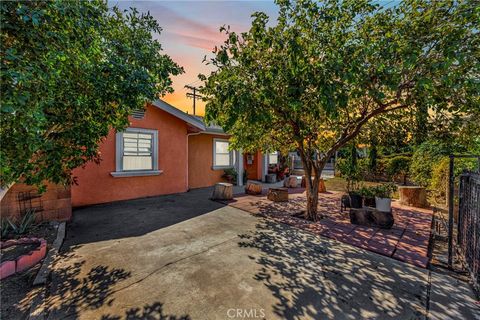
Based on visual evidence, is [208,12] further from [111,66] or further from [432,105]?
[432,105]

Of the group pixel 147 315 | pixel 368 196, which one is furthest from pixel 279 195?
pixel 147 315

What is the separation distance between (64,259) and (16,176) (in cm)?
194

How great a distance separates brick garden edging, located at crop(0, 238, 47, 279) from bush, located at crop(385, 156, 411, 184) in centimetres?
1575

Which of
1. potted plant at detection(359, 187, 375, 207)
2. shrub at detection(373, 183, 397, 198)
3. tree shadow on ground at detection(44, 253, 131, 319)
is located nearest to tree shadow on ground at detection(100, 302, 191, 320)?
tree shadow on ground at detection(44, 253, 131, 319)

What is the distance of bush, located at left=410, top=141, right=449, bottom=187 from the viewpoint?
24.7 feet

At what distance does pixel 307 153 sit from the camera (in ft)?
19.2

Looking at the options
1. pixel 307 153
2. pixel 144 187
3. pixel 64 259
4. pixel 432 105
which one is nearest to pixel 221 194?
pixel 144 187

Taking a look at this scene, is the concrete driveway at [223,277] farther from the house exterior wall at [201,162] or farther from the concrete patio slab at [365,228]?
the house exterior wall at [201,162]

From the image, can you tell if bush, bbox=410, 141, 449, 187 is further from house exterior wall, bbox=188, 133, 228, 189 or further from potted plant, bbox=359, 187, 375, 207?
house exterior wall, bbox=188, 133, 228, 189

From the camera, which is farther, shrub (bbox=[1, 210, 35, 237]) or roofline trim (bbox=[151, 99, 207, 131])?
roofline trim (bbox=[151, 99, 207, 131])

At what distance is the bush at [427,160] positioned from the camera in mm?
7520

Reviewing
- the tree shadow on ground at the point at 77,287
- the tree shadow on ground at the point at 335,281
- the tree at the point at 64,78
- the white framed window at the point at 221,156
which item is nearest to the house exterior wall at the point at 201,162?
the white framed window at the point at 221,156

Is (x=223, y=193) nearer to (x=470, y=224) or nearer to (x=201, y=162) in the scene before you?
(x=201, y=162)

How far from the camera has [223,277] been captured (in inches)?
116
